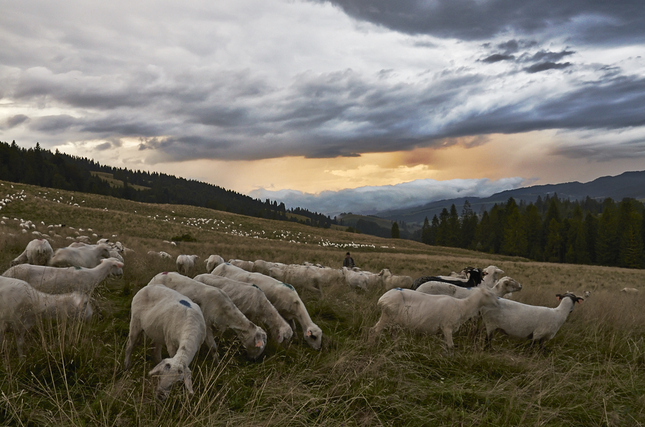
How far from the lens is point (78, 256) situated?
39.5 feet

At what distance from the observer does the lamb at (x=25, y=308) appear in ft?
18.4

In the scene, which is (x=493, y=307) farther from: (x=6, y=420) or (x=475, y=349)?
(x=6, y=420)

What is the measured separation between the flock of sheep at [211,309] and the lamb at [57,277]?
0.02 meters

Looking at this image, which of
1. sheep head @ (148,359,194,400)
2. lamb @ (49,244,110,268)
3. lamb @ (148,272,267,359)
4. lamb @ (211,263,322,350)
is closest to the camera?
sheep head @ (148,359,194,400)

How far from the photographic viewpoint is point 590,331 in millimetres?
9648

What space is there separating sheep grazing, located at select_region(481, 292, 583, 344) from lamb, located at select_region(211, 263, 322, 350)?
13.1ft

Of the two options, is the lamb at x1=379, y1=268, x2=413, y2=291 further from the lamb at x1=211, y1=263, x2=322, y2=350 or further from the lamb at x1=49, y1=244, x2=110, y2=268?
the lamb at x1=49, y1=244, x2=110, y2=268

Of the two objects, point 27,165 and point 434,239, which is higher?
point 27,165

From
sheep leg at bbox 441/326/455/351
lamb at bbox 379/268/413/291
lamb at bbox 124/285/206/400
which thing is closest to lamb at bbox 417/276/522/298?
sheep leg at bbox 441/326/455/351

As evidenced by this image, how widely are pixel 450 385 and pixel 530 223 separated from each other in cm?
9101

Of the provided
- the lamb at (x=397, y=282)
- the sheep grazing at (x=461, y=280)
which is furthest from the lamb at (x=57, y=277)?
the lamb at (x=397, y=282)

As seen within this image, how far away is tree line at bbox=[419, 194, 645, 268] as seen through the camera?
233 ft

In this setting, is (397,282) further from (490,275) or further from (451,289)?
(451,289)

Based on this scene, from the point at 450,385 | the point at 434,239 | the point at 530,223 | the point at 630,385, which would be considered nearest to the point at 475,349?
the point at 450,385
